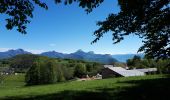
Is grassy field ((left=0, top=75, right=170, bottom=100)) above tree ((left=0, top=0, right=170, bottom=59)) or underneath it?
underneath

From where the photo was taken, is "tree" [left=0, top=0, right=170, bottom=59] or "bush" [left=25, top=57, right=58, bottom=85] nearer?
"tree" [left=0, top=0, right=170, bottom=59]

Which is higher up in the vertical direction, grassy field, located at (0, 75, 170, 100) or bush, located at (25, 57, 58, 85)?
bush, located at (25, 57, 58, 85)

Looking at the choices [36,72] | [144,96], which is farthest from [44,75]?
[144,96]

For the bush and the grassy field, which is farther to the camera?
the bush

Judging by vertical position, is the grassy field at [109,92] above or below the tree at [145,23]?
below

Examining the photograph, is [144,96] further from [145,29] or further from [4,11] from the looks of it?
[4,11]

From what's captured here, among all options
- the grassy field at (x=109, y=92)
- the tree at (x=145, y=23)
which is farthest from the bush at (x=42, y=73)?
the tree at (x=145, y=23)

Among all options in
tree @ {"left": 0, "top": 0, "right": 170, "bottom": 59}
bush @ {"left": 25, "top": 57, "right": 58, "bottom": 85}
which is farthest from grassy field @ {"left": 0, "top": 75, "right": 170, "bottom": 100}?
bush @ {"left": 25, "top": 57, "right": 58, "bottom": 85}

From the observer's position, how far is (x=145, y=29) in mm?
15242

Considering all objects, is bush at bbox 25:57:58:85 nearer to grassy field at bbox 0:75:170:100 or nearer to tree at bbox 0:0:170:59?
grassy field at bbox 0:75:170:100

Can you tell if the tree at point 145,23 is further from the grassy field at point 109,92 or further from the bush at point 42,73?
the bush at point 42,73

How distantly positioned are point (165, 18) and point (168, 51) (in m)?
1.57

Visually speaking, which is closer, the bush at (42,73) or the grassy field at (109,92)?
the grassy field at (109,92)

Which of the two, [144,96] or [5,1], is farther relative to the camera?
[144,96]
